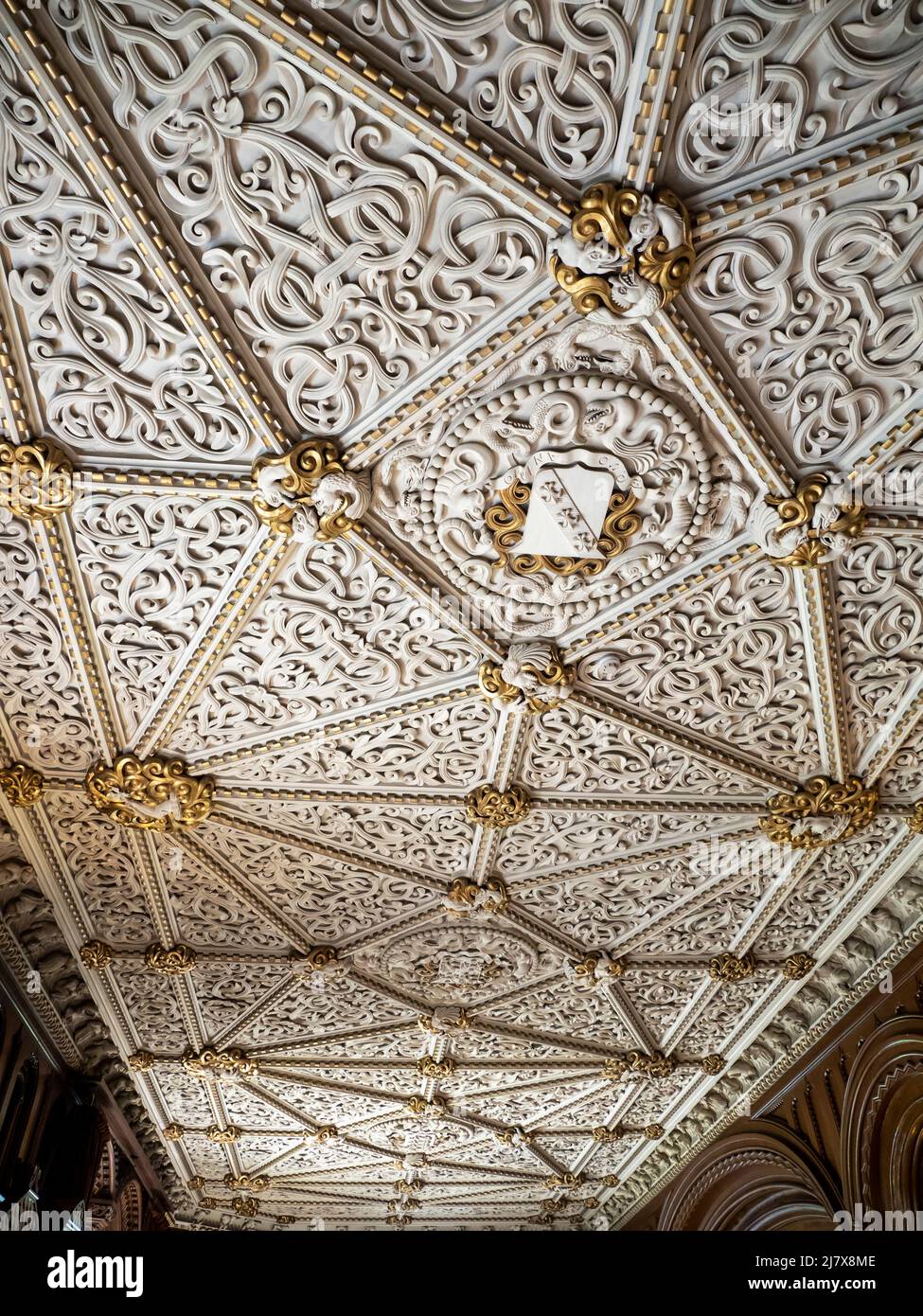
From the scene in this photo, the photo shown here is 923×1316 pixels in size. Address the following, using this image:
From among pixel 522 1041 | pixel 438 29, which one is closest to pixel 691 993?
pixel 522 1041

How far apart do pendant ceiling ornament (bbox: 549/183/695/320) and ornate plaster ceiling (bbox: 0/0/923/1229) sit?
9 cm

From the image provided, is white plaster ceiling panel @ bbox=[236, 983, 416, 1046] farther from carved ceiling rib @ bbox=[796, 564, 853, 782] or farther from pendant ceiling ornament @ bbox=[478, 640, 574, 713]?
carved ceiling rib @ bbox=[796, 564, 853, 782]

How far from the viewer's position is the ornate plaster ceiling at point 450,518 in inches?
121

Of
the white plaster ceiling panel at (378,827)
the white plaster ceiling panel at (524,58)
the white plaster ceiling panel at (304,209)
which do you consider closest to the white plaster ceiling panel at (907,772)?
the white plaster ceiling panel at (378,827)

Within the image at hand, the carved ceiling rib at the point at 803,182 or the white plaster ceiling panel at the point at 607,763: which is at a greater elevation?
the carved ceiling rib at the point at 803,182

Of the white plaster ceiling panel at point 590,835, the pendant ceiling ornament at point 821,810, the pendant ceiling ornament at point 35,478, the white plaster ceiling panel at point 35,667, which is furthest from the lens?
the white plaster ceiling panel at point 590,835

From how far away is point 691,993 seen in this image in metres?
7.27

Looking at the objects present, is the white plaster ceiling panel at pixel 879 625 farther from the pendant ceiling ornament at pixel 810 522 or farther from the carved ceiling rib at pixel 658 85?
the carved ceiling rib at pixel 658 85

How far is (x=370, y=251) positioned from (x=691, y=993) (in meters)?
5.85

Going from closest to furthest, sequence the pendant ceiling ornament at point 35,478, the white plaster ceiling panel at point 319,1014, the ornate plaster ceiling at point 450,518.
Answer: the ornate plaster ceiling at point 450,518 < the pendant ceiling ornament at point 35,478 < the white plaster ceiling panel at point 319,1014

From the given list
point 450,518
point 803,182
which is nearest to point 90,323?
point 450,518

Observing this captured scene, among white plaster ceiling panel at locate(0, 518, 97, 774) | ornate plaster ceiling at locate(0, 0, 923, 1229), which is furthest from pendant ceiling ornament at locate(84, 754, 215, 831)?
white plaster ceiling panel at locate(0, 518, 97, 774)

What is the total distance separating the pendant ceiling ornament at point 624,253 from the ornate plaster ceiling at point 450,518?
9 centimetres

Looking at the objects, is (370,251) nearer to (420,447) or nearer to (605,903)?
(420,447)
